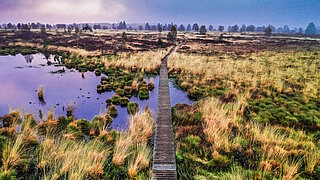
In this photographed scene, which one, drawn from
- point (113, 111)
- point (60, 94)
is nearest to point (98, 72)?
point (60, 94)

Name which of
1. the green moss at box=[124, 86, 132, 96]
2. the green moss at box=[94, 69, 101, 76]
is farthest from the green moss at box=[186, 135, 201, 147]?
the green moss at box=[94, 69, 101, 76]

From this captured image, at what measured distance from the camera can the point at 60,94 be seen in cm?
1652

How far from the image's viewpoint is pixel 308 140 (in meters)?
8.79

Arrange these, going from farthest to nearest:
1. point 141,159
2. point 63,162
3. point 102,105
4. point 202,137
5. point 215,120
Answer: point 102,105 < point 215,120 < point 202,137 < point 141,159 < point 63,162

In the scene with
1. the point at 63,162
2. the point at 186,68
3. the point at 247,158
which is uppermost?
the point at 186,68

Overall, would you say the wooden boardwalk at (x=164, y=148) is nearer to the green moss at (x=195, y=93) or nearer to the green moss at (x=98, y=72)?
the green moss at (x=195, y=93)

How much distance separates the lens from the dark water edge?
13.1m

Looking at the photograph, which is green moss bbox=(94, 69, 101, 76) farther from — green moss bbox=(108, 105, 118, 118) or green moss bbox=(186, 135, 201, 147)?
green moss bbox=(186, 135, 201, 147)

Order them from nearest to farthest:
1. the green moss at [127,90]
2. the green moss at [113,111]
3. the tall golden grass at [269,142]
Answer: the tall golden grass at [269,142], the green moss at [113,111], the green moss at [127,90]

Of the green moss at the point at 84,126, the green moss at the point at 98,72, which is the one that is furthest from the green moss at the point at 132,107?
the green moss at the point at 98,72

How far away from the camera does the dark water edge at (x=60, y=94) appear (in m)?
13.1

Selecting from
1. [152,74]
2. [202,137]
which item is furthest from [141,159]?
[152,74]

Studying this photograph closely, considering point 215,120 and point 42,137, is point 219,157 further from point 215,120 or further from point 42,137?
point 42,137

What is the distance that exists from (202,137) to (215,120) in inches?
55.4
